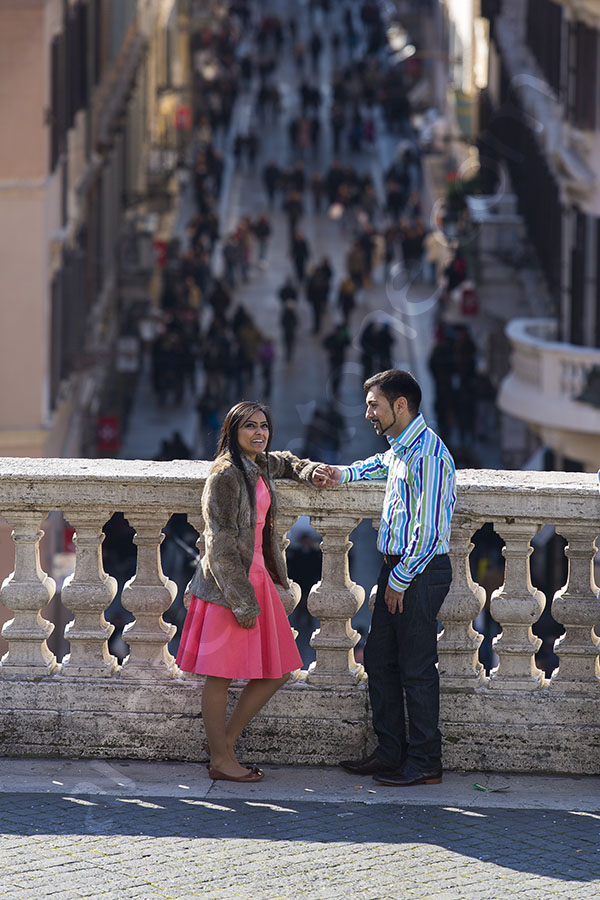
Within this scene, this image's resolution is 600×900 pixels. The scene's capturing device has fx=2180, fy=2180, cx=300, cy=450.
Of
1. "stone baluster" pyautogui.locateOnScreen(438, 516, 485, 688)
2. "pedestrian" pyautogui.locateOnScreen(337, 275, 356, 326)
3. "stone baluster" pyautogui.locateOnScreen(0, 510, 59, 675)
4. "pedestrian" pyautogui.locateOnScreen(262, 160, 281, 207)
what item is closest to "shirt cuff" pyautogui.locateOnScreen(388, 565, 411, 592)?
"stone baluster" pyautogui.locateOnScreen(438, 516, 485, 688)

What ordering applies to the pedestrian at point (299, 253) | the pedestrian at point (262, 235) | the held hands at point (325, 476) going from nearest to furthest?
1. the held hands at point (325, 476)
2. the pedestrian at point (299, 253)
3. the pedestrian at point (262, 235)

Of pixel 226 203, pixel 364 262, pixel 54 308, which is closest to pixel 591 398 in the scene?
pixel 54 308

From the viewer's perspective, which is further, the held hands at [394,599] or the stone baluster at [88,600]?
the stone baluster at [88,600]

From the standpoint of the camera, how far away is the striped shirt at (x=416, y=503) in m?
7.83

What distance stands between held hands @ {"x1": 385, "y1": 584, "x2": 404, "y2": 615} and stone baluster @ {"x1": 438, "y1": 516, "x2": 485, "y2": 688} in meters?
0.29

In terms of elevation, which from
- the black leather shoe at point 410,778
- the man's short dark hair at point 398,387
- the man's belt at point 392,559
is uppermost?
the man's short dark hair at point 398,387

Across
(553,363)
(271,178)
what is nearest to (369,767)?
(553,363)

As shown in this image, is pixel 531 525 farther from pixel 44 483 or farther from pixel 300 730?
pixel 44 483

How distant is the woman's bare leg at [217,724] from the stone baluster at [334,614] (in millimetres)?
402

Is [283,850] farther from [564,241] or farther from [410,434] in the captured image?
[564,241]

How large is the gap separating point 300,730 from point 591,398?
59.6 ft

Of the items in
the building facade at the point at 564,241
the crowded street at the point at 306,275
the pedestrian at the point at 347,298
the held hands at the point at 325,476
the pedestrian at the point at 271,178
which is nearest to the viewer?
the held hands at the point at 325,476

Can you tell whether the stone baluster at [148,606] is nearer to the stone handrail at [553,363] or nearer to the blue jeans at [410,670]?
the blue jeans at [410,670]

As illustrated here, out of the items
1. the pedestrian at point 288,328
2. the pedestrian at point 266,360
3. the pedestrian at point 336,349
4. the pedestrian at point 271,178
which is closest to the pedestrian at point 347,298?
the pedestrian at point 288,328
